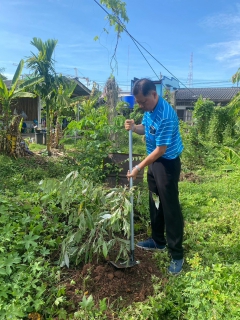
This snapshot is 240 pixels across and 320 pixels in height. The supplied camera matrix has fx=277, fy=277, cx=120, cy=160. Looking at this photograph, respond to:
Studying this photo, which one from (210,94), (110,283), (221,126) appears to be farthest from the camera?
(210,94)

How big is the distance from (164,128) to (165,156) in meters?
0.30

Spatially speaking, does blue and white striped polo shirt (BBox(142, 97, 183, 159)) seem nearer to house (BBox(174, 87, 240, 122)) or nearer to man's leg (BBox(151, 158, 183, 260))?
man's leg (BBox(151, 158, 183, 260))

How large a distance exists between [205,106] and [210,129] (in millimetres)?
1114

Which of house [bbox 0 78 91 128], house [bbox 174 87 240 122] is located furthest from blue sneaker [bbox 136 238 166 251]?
house [bbox 174 87 240 122]

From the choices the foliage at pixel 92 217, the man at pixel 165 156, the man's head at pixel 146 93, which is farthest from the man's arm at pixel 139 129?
the foliage at pixel 92 217

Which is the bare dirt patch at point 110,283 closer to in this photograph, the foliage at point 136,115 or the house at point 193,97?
the foliage at point 136,115

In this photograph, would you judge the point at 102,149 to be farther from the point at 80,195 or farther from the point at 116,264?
the point at 116,264

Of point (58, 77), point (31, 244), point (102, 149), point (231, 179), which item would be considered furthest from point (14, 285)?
point (58, 77)

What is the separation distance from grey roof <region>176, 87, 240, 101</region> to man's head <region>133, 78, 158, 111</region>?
65.9ft

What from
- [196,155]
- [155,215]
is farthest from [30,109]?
[155,215]

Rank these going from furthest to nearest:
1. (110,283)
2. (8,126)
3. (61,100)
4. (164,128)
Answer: (61,100), (8,126), (164,128), (110,283)

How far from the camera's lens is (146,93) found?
103 inches

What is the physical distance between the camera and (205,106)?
12.5 meters

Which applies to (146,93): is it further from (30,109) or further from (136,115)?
(30,109)
